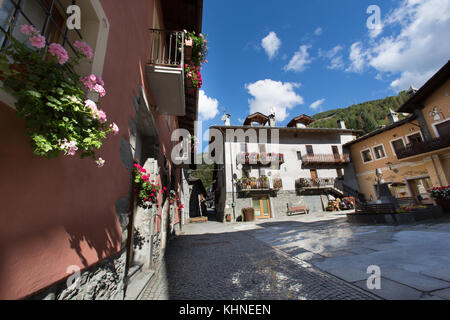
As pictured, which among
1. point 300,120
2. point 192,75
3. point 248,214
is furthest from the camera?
point 300,120

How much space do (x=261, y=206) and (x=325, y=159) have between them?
29.6 ft

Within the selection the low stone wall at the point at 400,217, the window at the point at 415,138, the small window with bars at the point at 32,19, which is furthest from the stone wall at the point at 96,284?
the window at the point at 415,138

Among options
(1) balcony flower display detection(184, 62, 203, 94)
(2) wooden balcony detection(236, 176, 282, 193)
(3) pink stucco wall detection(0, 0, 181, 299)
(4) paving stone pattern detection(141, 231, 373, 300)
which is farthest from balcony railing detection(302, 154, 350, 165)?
(3) pink stucco wall detection(0, 0, 181, 299)

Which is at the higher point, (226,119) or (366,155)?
(226,119)

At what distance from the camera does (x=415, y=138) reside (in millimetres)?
15703

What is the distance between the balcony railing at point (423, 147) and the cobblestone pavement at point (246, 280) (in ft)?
53.2

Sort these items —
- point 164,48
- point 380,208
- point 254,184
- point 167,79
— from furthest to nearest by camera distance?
point 254,184 < point 380,208 < point 164,48 < point 167,79

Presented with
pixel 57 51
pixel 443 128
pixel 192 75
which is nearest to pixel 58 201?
pixel 57 51

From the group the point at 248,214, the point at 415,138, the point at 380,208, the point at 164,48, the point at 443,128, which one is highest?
the point at 415,138

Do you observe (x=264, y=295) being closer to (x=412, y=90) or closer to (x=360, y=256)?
(x=360, y=256)

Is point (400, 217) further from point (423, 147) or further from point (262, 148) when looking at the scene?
point (262, 148)

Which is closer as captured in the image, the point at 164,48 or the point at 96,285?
the point at 96,285

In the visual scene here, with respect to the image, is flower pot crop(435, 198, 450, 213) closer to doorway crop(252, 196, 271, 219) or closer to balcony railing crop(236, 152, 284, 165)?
balcony railing crop(236, 152, 284, 165)

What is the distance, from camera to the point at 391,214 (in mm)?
7887
